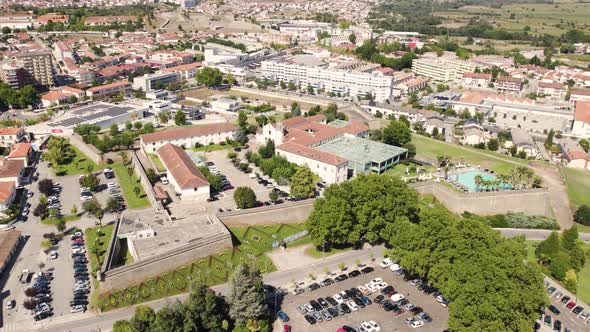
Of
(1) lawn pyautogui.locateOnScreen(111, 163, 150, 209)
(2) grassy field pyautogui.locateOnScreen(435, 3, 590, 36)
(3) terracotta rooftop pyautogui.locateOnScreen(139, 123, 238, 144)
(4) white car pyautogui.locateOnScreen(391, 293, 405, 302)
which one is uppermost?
(2) grassy field pyautogui.locateOnScreen(435, 3, 590, 36)

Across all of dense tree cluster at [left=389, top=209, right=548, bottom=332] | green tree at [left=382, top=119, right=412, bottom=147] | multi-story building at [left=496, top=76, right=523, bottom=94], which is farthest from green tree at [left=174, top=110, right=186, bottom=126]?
multi-story building at [left=496, top=76, right=523, bottom=94]

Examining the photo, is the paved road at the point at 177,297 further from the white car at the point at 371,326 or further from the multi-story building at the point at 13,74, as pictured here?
the multi-story building at the point at 13,74

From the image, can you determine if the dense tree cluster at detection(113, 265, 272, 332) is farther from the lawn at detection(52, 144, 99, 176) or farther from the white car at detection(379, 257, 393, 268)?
the lawn at detection(52, 144, 99, 176)

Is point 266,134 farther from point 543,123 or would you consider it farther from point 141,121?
point 543,123

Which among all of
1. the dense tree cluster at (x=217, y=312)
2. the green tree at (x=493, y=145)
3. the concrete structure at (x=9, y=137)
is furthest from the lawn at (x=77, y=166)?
the green tree at (x=493, y=145)

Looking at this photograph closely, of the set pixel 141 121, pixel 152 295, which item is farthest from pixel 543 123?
pixel 152 295

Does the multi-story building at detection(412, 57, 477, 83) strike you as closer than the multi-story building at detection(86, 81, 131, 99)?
No

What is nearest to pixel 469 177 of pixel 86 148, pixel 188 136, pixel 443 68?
pixel 188 136
